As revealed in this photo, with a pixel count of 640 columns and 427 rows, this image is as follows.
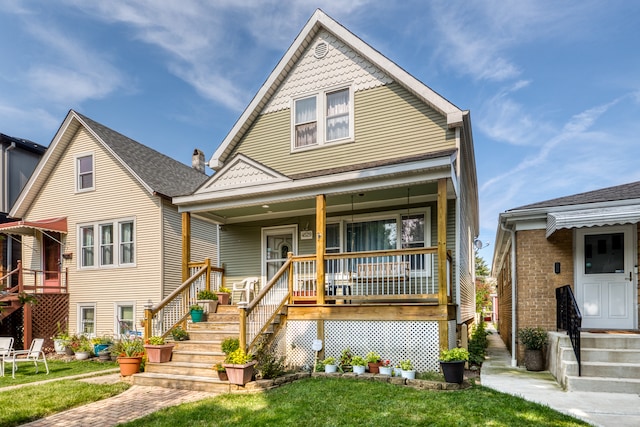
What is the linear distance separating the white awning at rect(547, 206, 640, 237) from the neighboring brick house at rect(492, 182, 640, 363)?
2 centimetres

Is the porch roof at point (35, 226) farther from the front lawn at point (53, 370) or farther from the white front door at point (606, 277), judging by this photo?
the white front door at point (606, 277)

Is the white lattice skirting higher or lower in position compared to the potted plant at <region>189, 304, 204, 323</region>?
lower

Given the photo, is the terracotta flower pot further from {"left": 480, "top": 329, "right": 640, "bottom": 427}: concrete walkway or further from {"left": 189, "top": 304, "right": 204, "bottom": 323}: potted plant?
{"left": 480, "top": 329, "right": 640, "bottom": 427}: concrete walkway

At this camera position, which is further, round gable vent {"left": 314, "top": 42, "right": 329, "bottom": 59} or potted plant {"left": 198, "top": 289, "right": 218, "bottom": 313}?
round gable vent {"left": 314, "top": 42, "right": 329, "bottom": 59}

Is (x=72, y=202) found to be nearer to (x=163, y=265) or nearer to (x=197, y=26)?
(x=163, y=265)

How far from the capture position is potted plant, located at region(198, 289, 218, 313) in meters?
10.5

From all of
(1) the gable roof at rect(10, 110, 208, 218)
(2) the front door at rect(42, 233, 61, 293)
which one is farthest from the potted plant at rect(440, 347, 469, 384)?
(2) the front door at rect(42, 233, 61, 293)

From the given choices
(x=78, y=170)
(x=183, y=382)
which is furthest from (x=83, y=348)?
(x=183, y=382)

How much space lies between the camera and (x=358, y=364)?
8.27m

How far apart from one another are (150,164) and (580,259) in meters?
14.7

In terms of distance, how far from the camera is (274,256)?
12492 mm

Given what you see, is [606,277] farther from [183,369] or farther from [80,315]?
[80,315]

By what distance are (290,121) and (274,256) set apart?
156 inches

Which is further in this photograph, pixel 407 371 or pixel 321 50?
pixel 321 50
